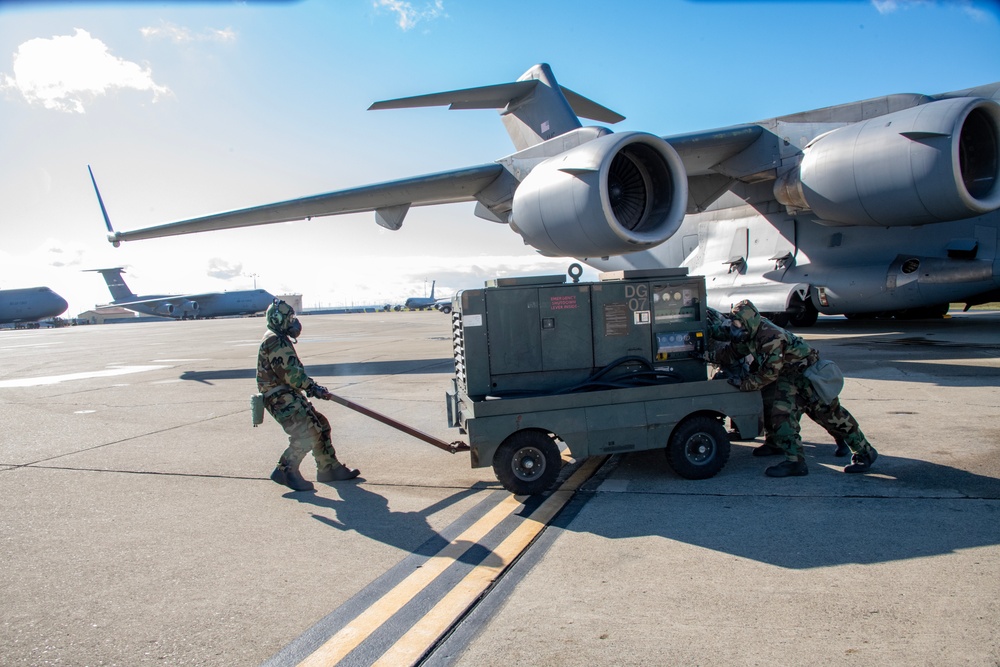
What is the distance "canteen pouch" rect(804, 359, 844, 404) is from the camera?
5203mm

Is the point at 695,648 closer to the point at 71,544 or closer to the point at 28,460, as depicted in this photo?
the point at 71,544

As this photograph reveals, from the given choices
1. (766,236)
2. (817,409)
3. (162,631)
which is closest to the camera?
(162,631)

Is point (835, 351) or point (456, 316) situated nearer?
point (456, 316)

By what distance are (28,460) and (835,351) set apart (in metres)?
12.1

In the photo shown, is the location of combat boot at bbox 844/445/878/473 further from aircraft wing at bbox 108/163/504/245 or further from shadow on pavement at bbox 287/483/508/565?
aircraft wing at bbox 108/163/504/245

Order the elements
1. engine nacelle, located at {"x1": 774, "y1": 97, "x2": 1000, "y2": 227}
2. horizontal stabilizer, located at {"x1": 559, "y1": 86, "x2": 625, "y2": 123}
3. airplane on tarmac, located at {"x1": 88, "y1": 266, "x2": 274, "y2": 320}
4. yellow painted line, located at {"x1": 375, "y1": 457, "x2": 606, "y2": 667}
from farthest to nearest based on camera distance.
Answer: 1. airplane on tarmac, located at {"x1": 88, "y1": 266, "x2": 274, "y2": 320}
2. horizontal stabilizer, located at {"x1": 559, "y1": 86, "x2": 625, "y2": 123}
3. engine nacelle, located at {"x1": 774, "y1": 97, "x2": 1000, "y2": 227}
4. yellow painted line, located at {"x1": 375, "y1": 457, "x2": 606, "y2": 667}

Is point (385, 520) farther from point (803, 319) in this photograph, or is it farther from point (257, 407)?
point (803, 319)

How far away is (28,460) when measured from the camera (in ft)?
21.3

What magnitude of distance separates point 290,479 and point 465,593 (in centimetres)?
255

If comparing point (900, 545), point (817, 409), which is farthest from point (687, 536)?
point (817, 409)

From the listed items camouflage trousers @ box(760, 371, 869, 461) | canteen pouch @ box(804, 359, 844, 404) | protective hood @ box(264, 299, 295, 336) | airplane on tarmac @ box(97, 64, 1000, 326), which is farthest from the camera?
airplane on tarmac @ box(97, 64, 1000, 326)

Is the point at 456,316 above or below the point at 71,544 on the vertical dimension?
above

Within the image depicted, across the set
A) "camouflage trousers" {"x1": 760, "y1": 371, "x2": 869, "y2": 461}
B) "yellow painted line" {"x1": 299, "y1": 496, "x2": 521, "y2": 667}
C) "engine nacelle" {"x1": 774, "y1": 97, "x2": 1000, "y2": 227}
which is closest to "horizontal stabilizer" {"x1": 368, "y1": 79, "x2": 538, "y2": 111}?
"engine nacelle" {"x1": 774, "y1": 97, "x2": 1000, "y2": 227}

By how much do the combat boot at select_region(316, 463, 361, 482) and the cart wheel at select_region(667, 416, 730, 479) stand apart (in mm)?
2637
